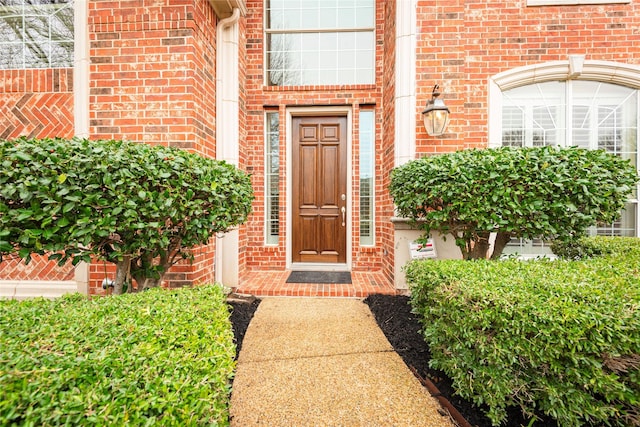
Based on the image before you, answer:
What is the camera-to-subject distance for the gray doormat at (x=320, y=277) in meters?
3.88

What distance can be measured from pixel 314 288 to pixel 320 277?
19.9 inches

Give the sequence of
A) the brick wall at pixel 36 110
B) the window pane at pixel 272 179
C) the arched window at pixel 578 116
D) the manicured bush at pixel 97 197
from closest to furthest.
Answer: the manicured bush at pixel 97 197 → the brick wall at pixel 36 110 → the arched window at pixel 578 116 → the window pane at pixel 272 179

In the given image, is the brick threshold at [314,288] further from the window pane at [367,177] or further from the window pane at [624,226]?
the window pane at [624,226]

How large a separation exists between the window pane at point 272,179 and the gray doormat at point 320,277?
74cm

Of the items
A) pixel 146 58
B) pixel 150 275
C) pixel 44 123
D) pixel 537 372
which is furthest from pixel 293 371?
pixel 44 123

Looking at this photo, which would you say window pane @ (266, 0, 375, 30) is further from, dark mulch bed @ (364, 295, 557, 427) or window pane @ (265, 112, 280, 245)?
dark mulch bed @ (364, 295, 557, 427)

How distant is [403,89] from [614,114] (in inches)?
119

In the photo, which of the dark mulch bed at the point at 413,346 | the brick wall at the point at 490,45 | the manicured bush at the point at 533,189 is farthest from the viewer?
the brick wall at the point at 490,45

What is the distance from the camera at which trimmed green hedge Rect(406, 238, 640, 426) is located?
1.17 metres

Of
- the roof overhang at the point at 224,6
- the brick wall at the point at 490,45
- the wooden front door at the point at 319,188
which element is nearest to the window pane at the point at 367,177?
the wooden front door at the point at 319,188

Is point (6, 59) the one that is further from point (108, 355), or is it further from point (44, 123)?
point (108, 355)

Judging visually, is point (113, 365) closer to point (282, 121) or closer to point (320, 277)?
point (320, 277)

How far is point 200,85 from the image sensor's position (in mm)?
3109

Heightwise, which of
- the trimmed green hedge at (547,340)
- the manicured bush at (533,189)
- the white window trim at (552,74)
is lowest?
the trimmed green hedge at (547,340)
